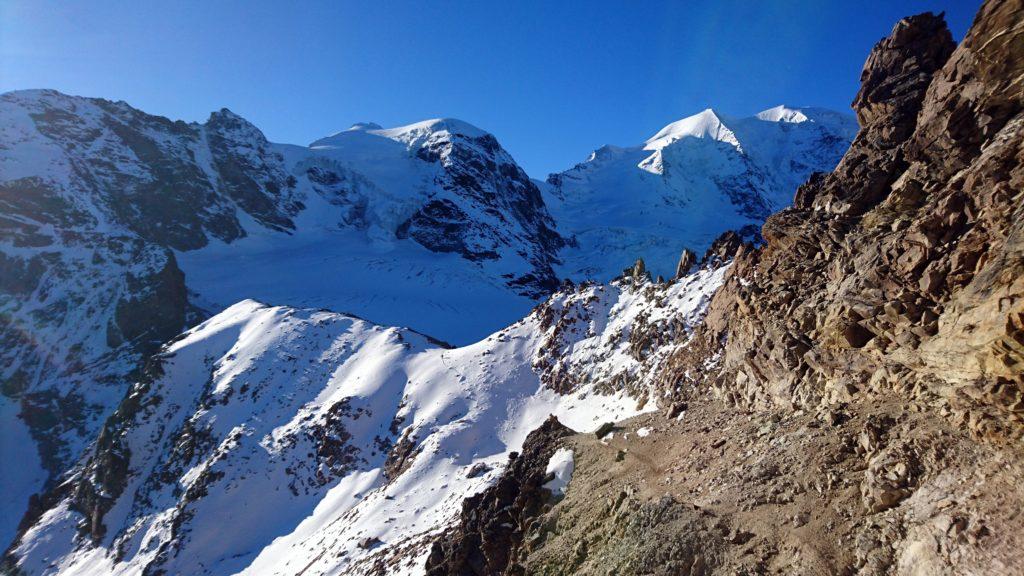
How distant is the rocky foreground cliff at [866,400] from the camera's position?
355 inches

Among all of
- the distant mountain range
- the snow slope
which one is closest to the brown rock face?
the snow slope

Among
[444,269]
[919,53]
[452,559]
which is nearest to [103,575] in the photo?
[452,559]

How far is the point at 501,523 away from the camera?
19641mm

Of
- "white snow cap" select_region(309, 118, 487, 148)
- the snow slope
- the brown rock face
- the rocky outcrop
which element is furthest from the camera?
"white snow cap" select_region(309, 118, 487, 148)

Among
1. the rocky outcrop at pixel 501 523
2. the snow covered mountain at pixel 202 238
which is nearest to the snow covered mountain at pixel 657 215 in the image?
the snow covered mountain at pixel 202 238

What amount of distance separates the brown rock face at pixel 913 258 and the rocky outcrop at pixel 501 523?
8061 millimetres

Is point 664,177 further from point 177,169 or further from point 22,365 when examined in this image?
point 22,365

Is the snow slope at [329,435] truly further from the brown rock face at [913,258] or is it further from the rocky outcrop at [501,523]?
the brown rock face at [913,258]

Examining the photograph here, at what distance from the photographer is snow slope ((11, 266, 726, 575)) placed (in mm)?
32844

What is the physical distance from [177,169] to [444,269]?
73008mm

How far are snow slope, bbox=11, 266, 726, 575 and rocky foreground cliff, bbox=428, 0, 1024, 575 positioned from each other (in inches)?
352

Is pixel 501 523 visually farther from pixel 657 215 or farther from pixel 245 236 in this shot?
pixel 657 215

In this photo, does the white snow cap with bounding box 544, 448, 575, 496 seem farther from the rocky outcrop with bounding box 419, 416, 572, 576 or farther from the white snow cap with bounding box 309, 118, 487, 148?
the white snow cap with bounding box 309, 118, 487, 148

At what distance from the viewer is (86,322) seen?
76.4 metres
